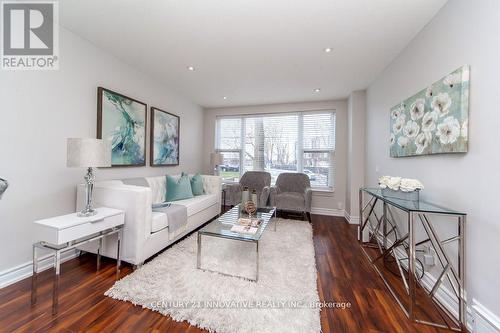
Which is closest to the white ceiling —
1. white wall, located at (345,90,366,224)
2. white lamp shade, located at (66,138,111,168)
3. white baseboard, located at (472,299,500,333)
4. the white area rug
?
white wall, located at (345,90,366,224)

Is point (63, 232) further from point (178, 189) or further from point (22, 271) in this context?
point (178, 189)

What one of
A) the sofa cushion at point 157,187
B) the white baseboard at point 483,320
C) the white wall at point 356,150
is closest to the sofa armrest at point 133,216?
the sofa cushion at point 157,187

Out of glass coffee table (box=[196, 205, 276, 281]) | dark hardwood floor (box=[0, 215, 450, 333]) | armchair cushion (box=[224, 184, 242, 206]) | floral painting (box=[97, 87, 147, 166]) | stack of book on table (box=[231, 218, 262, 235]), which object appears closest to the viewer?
dark hardwood floor (box=[0, 215, 450, 333])

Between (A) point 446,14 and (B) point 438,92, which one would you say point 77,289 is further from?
(A) point 446,14

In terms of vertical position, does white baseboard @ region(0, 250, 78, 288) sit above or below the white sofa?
below

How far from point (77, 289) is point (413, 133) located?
3469mm

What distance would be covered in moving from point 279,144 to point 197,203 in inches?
96.5

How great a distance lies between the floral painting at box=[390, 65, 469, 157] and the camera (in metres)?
1.46

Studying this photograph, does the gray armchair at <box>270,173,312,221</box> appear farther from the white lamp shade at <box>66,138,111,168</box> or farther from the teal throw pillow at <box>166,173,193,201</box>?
the white lamp shade at <box>66,138,111,168</box>

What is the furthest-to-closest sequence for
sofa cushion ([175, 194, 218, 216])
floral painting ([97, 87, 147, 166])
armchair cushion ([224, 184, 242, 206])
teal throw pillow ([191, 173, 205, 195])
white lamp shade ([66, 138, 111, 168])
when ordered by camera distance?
armchair cushion ([224, 184, 242, 206])
teal throw pillow ([191, 173, 205, 195])
sofa cushion ([175, 194, 218, 216])
floral painting ([97, 87, 147, 166])
white lamp shade ([66, 138, 111, 168])

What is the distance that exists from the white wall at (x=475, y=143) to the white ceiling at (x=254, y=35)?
0.32 metres

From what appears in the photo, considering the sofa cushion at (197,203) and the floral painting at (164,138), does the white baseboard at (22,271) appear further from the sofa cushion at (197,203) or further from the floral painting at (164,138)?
the floral painting at (164,138)

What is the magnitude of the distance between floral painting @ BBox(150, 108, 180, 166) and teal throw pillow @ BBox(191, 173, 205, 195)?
2.01 feet

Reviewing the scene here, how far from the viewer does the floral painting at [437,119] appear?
146 cm
